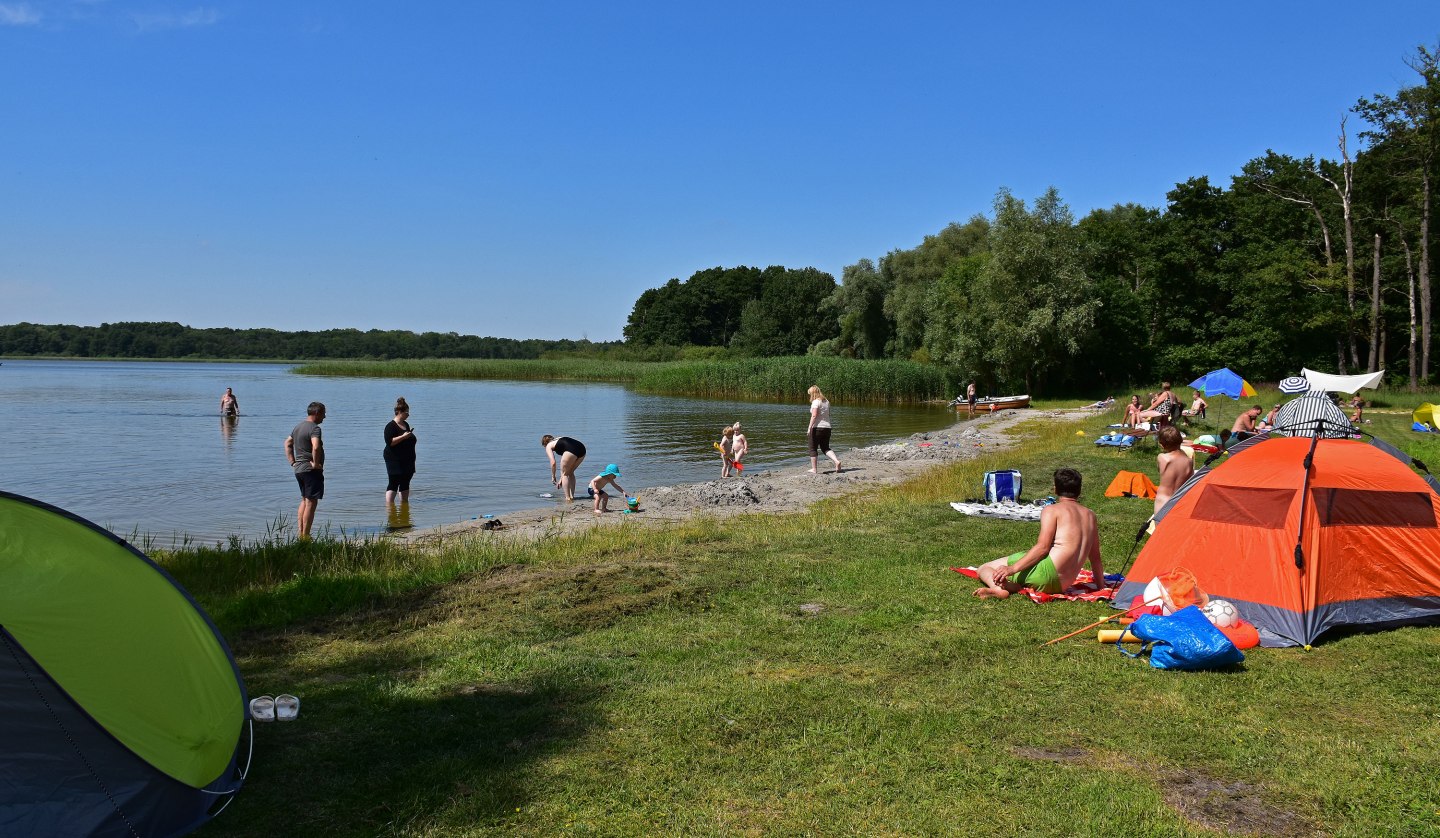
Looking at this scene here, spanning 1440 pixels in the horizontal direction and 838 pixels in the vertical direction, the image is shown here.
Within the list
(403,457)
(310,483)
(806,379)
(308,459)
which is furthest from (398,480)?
(806,379)

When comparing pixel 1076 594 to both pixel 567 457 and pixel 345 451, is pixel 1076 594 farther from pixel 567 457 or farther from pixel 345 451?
pixel 345 451

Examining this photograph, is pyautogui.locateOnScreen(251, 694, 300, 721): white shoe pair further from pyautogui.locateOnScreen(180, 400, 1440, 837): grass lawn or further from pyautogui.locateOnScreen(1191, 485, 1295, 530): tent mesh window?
pyautogui.locateOnScreen(1191, 485, 1295, 530): tent mesh window

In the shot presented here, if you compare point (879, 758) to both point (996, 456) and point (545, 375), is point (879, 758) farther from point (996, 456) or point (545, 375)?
point (545, 375)

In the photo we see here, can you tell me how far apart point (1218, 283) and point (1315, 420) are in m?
45.1

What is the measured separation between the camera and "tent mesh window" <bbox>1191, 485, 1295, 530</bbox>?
23.9 feet

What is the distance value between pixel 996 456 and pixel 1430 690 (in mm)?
16653

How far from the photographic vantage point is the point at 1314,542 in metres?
6.98

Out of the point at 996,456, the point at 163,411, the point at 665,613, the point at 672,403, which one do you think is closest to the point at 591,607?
the point at 665,613

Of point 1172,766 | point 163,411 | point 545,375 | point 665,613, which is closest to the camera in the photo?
point 1172,766

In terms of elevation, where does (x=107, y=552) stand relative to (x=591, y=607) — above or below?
above

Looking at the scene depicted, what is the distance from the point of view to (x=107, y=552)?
496 cm

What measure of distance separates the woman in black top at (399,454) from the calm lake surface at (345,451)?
1.77 ft

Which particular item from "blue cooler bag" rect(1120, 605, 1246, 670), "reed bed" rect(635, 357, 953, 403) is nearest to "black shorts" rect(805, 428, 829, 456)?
"blue cooler bag" rect(1120, 605, 1246, 670)

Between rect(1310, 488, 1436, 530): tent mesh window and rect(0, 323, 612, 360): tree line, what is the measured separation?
14732cm
